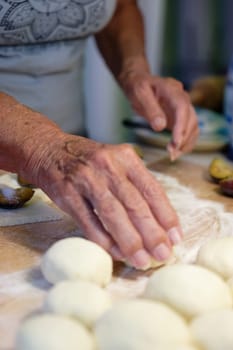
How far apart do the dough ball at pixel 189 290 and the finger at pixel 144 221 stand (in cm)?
7

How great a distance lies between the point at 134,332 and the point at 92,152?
30 centimetres

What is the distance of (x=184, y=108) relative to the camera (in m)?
1.24

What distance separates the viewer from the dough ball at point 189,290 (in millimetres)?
667

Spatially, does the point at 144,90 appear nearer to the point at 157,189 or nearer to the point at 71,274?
the point at 157,189

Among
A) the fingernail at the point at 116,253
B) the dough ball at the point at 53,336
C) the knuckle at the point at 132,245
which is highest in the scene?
the dough ball at the point at 53,336

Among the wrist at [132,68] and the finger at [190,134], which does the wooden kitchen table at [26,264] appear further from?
the wrist at [132,68]

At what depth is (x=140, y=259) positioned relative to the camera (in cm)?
78

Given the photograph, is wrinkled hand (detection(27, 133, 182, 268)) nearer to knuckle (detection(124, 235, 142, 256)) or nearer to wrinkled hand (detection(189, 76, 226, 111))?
knuckle (detection(124, 235, 142, 256))

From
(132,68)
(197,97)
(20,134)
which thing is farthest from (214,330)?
(197,97)

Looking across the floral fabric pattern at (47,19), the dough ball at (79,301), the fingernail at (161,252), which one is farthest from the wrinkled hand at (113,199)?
the floral fabric pattern at (47,19)

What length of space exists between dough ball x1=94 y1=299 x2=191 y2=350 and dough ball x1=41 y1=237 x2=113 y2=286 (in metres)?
0.11

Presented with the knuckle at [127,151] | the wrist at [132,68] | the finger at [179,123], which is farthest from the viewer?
the wrist at [132,68]

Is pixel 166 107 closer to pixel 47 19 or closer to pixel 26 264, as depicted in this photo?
pixel 47 19

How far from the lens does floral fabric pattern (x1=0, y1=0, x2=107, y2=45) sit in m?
1.07
